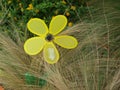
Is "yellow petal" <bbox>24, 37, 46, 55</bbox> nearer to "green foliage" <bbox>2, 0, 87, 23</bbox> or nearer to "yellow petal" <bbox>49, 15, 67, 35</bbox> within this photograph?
"yellow petal" <bbox>49, 15, 67, 35</bbox>

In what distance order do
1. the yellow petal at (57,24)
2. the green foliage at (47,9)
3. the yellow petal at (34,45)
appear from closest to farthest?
the yellow petal at (34,45) → the yellow petal at (57,24) → the green foliage at (47,9)

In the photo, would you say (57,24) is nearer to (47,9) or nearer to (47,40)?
(47,40)

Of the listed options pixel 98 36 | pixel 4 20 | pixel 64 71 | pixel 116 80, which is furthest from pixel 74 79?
pixel 4 20

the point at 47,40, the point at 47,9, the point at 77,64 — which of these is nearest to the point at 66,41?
the point at 47,40

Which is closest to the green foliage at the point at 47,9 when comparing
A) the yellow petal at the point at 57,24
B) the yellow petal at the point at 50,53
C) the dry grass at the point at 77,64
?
the dry grass at the point at 77,64

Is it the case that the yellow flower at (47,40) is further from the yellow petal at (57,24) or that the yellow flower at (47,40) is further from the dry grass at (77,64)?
the dry grass at (77,64)

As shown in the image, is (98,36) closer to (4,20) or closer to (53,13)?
(53,13)
